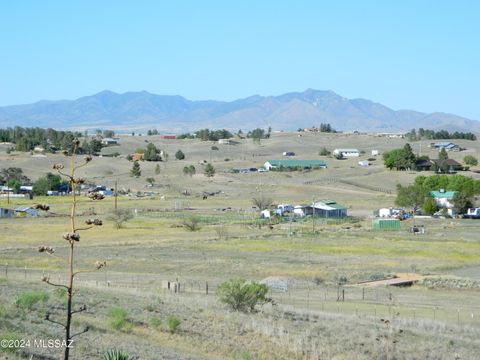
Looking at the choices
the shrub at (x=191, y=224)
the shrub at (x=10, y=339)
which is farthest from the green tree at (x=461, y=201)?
the shrub at (x=10, y=339)

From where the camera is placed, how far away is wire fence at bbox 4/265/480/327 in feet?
121

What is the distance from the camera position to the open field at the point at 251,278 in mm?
25328

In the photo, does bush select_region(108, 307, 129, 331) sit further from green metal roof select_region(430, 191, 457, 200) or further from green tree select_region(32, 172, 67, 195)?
green tree select_region(32, 172, 67, 195)

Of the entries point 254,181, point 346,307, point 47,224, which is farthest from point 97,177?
point 346,307

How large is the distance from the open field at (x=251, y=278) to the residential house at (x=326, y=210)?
2.95 metres

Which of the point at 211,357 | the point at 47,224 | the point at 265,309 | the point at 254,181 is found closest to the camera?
the point at 211,357

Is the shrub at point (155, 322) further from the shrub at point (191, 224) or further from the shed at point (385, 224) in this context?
the shed at point (385, 224)

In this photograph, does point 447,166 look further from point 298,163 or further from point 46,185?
point 46,185

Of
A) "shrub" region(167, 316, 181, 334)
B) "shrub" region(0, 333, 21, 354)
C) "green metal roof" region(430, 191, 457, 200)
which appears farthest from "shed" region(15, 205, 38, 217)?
"shrub" region(0, 333, 21, 354)

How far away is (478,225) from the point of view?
8988 cm

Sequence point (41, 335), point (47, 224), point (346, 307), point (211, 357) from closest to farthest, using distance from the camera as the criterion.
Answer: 1. point (41, 335)
2. point (211, 357)
3. point (346, 307)
4. point (47, 224)

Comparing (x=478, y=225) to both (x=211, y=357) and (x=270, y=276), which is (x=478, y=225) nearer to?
(x=270, y=276)

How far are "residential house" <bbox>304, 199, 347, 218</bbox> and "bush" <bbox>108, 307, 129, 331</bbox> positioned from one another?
72320mm

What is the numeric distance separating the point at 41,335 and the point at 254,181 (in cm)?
12219
